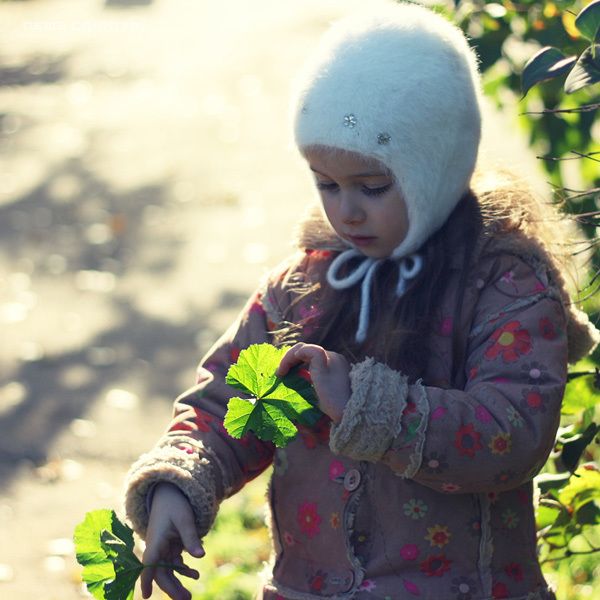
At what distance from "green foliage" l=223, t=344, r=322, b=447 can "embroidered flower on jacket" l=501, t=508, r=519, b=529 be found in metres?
0.47

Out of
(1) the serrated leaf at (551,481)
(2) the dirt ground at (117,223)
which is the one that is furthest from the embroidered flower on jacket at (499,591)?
(2) the dirt ground at (117,223)

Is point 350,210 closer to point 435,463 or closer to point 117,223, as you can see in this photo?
point 435,463

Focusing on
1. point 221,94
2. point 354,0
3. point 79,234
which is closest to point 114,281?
point 79,234

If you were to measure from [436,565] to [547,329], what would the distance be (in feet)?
1.65

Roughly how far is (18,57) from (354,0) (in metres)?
3.46

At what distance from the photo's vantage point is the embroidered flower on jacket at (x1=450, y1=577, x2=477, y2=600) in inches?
94.7

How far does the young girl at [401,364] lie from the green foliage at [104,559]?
8 cm

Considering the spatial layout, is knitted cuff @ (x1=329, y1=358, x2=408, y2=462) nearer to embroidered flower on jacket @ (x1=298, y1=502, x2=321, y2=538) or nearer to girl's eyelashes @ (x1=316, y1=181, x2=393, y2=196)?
embroidered flower on jacket @ (x1=298, y1=502, x2=321, y2=538)

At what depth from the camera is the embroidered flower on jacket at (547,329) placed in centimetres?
240

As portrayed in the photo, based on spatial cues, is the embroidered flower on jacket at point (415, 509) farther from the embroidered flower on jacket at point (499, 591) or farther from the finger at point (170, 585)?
the finger at point (170, 585)

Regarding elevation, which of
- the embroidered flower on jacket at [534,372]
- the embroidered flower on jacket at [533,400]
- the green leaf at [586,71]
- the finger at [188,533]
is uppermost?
the green leaf at [586,71]

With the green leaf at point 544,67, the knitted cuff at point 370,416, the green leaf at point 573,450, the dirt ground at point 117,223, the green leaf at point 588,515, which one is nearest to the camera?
the knitted cuff at point 370,416

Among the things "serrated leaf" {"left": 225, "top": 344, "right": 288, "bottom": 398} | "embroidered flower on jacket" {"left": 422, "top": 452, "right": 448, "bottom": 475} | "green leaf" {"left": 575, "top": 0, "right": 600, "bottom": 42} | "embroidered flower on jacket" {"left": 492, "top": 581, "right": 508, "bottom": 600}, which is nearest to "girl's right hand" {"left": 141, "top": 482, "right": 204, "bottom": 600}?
"serrated leaf" {"left": 225, "top": 344, "right": 288, "bottom": 398}

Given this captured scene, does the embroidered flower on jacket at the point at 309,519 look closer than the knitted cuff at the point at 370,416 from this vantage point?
No
